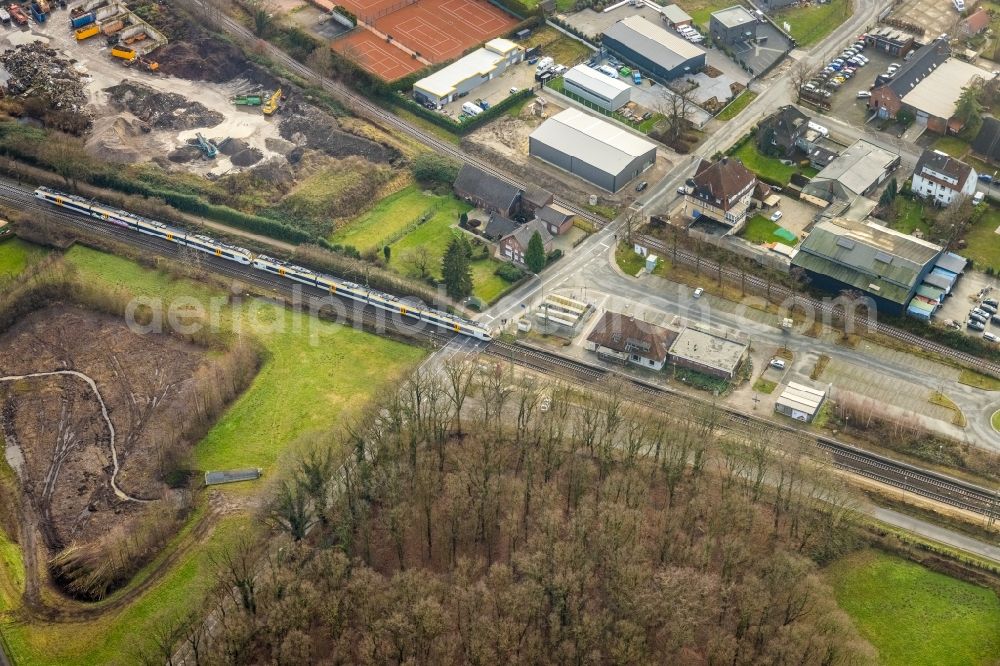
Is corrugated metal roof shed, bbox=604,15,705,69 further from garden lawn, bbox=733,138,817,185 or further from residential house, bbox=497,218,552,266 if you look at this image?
residential house, bbox=497,218,552,266

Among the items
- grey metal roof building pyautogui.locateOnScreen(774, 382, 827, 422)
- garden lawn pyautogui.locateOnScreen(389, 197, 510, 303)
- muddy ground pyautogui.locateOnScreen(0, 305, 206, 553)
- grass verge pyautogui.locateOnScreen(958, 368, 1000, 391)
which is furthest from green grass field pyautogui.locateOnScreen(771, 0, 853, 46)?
muddy ground pyautogui.locateOnScreen(0, 305, 206, 553)

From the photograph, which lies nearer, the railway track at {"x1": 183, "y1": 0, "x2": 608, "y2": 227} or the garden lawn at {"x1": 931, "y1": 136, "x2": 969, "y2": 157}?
the railway track at {"x1": 183, "y1": 0, "x2": 608, "y2": 227}

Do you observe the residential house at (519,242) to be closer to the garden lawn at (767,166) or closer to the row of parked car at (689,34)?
the garden lawn at (767,166)

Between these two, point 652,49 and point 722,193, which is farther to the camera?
point 652,49

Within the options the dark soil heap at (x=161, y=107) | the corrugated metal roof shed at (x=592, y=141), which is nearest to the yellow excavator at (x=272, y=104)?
the dark soil heap at (x=161, y=107)

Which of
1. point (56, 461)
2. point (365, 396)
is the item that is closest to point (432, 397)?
point (365, 396)

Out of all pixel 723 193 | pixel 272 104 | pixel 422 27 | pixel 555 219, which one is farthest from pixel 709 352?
pixel 422 27

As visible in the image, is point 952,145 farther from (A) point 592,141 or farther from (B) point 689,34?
(A) point 592,141
